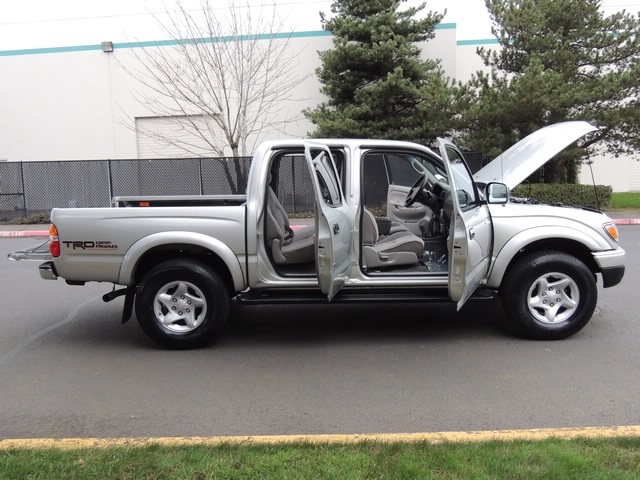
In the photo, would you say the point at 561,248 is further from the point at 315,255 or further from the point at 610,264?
the point at 315,255

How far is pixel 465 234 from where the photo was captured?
4.63 meters

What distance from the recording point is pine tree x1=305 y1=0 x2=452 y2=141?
18.5 m

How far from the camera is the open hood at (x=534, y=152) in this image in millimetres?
5555

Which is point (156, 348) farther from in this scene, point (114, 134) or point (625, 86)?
point (114, 134)

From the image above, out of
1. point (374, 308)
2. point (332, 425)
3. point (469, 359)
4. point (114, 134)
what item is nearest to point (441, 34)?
point (114, 134)

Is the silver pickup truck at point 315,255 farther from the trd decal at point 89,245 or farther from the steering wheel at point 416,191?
the steering wheel at point 416,191

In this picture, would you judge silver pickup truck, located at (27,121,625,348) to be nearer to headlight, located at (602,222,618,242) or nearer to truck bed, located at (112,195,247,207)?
headlight, located at (602,222,618,242)

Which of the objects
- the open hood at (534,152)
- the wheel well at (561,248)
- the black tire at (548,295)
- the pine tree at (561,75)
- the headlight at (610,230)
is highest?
the pine tree at (561,75)

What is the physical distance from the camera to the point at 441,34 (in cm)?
2222

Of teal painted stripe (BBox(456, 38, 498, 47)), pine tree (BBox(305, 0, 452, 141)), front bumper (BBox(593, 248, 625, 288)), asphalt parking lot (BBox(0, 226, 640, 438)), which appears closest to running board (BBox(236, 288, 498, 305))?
asphalt parking lot (BBox(0, 226, 640, 438))

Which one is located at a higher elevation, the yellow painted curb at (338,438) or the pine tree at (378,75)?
the pine tree at (378,75)

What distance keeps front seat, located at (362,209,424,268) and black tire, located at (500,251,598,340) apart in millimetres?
905

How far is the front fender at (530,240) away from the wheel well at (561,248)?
0.07 metres

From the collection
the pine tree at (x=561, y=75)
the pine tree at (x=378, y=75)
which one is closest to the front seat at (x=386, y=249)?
the pine tree at (x=561, y=75)
